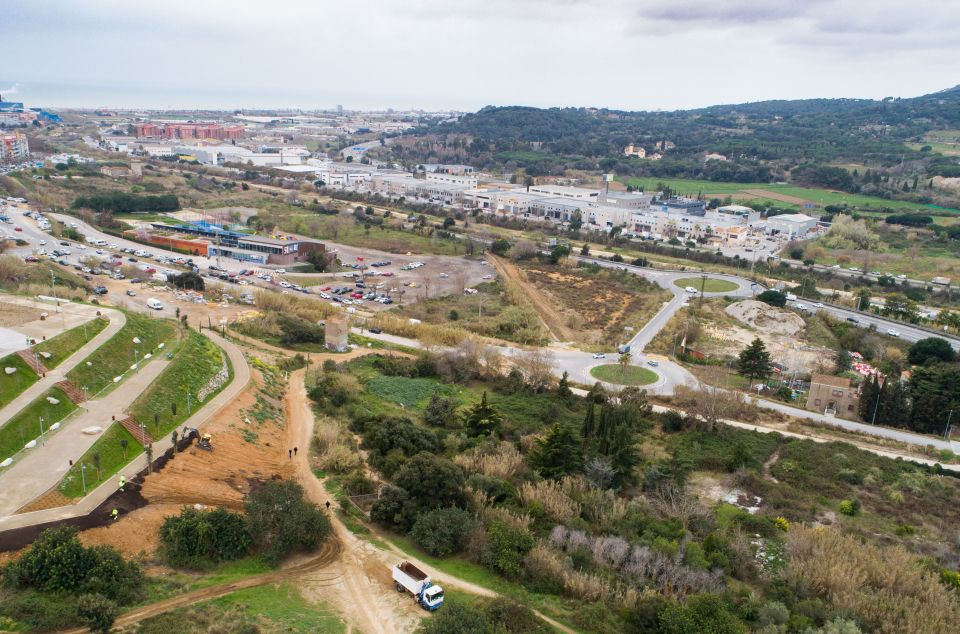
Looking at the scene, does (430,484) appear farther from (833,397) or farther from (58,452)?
(833,397)

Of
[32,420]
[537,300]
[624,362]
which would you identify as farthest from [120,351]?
[537,300]

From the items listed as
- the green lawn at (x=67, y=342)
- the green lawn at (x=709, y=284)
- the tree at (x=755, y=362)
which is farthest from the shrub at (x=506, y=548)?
the green lawn at (x=709, y=284)

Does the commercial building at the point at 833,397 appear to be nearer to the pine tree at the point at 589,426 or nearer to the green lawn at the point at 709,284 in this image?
the pine tree at the point at 589,426

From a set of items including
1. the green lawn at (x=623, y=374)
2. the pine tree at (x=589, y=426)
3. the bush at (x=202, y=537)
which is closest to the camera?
the bush at (x=202, y=537)

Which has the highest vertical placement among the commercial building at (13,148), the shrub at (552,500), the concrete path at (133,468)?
the commercial building at (13,148)

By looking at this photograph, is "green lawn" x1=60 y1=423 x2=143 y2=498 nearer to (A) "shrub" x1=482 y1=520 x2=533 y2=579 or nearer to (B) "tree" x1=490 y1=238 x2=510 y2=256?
(A) "shrub" x1=482 y1=520 x2=533 y2=579

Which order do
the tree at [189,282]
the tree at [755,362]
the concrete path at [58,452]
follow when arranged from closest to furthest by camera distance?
1. the concrete path at [58,452]
2. the tree at [755,362]
3. the tree at [189,282]
